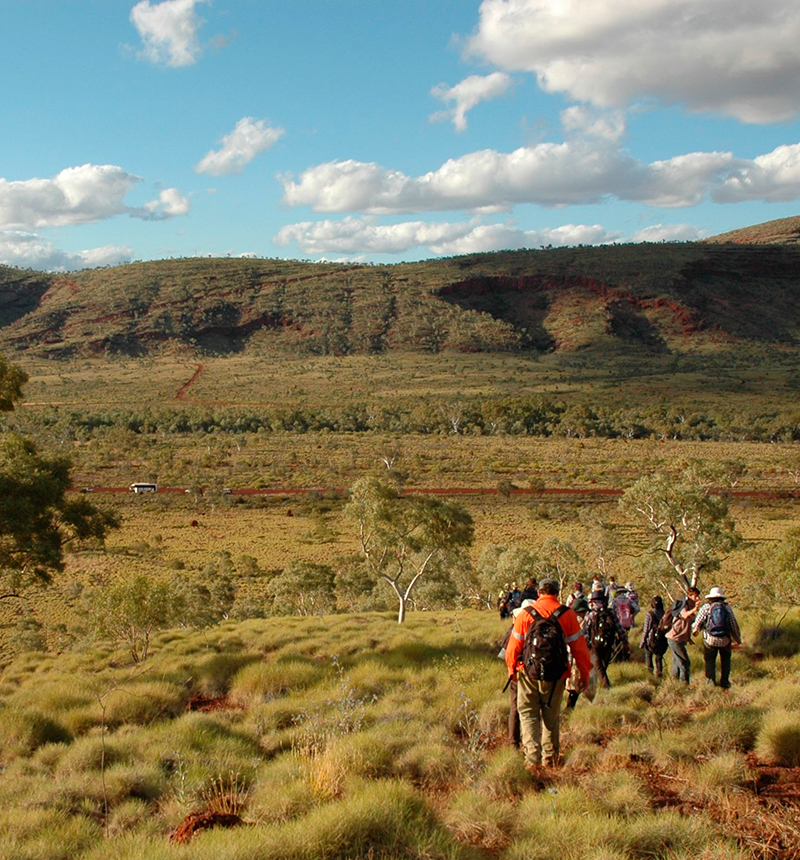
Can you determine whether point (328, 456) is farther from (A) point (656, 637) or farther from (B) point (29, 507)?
(A) point (656, 637)

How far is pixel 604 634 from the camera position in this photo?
8.58 meters

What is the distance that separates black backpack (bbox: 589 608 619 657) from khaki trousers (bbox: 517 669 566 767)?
2.95 m

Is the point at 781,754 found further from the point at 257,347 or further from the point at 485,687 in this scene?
the point at 257,347

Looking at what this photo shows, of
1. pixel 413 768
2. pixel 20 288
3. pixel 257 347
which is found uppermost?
pixel 20 288

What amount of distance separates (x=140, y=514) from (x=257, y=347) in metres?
75.7

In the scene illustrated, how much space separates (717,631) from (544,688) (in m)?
3.18

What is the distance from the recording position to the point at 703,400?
7475 cm

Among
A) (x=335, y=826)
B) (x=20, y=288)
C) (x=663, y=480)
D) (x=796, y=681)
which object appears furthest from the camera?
(x=20, y=288)

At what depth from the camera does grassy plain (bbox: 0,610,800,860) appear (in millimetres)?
4074

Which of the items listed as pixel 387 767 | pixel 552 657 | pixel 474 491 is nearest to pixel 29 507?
pixel 387 767

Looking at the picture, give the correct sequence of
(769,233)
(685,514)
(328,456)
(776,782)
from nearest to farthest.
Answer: (776,782) → (685,514) → (328,456) → (769,233)

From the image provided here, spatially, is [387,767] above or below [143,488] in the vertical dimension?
above

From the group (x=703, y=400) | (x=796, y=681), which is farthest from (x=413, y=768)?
(x=703, y=400)

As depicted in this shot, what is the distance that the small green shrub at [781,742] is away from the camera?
5582 mm
